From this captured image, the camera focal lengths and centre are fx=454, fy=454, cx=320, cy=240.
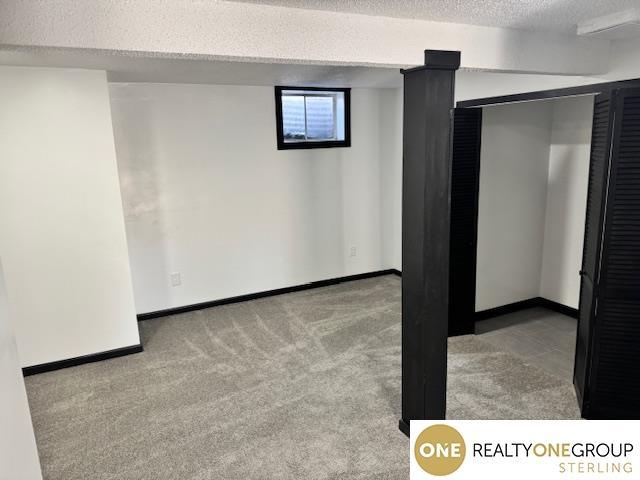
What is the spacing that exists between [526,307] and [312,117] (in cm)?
299

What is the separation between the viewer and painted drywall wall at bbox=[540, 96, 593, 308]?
3986 millimetres

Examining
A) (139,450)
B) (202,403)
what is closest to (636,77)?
(202,403)

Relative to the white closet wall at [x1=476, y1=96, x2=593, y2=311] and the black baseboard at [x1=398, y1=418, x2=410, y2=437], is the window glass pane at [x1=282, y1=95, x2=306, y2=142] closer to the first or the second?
the white closet wall at [x1=476, y1=96, x2=593, y2=311]

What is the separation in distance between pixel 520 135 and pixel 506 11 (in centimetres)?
230

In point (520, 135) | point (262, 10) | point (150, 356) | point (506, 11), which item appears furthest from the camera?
point (520, 135)

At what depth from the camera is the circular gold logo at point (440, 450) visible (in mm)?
2102

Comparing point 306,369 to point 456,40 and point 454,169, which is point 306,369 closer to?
point 454,169

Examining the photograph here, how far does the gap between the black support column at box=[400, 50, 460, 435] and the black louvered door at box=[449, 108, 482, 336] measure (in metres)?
1.42

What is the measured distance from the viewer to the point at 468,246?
12.4 ft

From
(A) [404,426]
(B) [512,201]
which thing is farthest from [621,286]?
(B) [512,201]

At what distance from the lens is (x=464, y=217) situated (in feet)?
12.2

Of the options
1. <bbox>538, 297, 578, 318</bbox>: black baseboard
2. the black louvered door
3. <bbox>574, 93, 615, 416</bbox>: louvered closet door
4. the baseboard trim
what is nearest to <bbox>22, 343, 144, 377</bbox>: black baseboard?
the baseboard trim

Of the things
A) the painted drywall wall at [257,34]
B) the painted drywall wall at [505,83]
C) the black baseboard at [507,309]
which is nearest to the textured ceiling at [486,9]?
the painted drywall wall at [257,34]

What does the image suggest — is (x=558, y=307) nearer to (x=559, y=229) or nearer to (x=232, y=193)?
(x=559, y=229)
